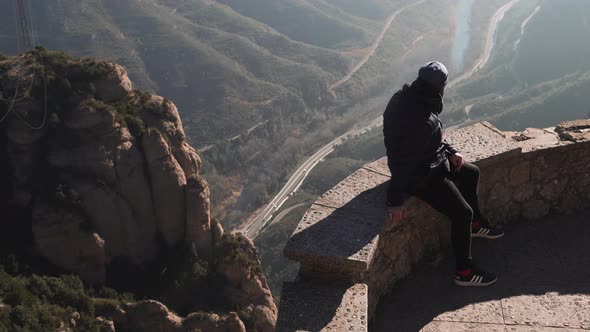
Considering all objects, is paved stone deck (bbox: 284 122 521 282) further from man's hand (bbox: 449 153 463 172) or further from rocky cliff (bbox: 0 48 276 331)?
rocky cliff (bbox: 0 48 276 331)

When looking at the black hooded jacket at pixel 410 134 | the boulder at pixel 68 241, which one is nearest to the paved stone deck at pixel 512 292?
the black hooded jacket at pixel 410 134

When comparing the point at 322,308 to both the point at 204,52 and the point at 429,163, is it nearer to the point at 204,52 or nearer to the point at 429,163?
the point at 429,163

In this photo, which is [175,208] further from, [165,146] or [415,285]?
[415,285]

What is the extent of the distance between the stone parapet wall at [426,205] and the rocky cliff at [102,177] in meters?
21.1

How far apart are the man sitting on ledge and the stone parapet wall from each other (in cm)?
33

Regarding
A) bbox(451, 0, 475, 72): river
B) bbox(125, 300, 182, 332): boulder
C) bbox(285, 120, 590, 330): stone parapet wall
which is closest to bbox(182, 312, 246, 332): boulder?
bbox(125, 300, 182, 332): boulder

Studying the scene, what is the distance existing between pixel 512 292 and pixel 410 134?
1.67 m

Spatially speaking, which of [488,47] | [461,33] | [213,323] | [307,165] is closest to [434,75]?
[213,323]

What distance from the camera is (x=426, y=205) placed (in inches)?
195

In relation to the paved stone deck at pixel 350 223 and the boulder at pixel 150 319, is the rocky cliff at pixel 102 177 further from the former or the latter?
the paved stone deck at pixel 350 223

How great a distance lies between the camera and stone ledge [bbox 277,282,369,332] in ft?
11.9

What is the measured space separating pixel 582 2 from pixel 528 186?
352ft

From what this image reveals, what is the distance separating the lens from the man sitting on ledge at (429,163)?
165 inches

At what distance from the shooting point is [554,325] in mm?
4191
